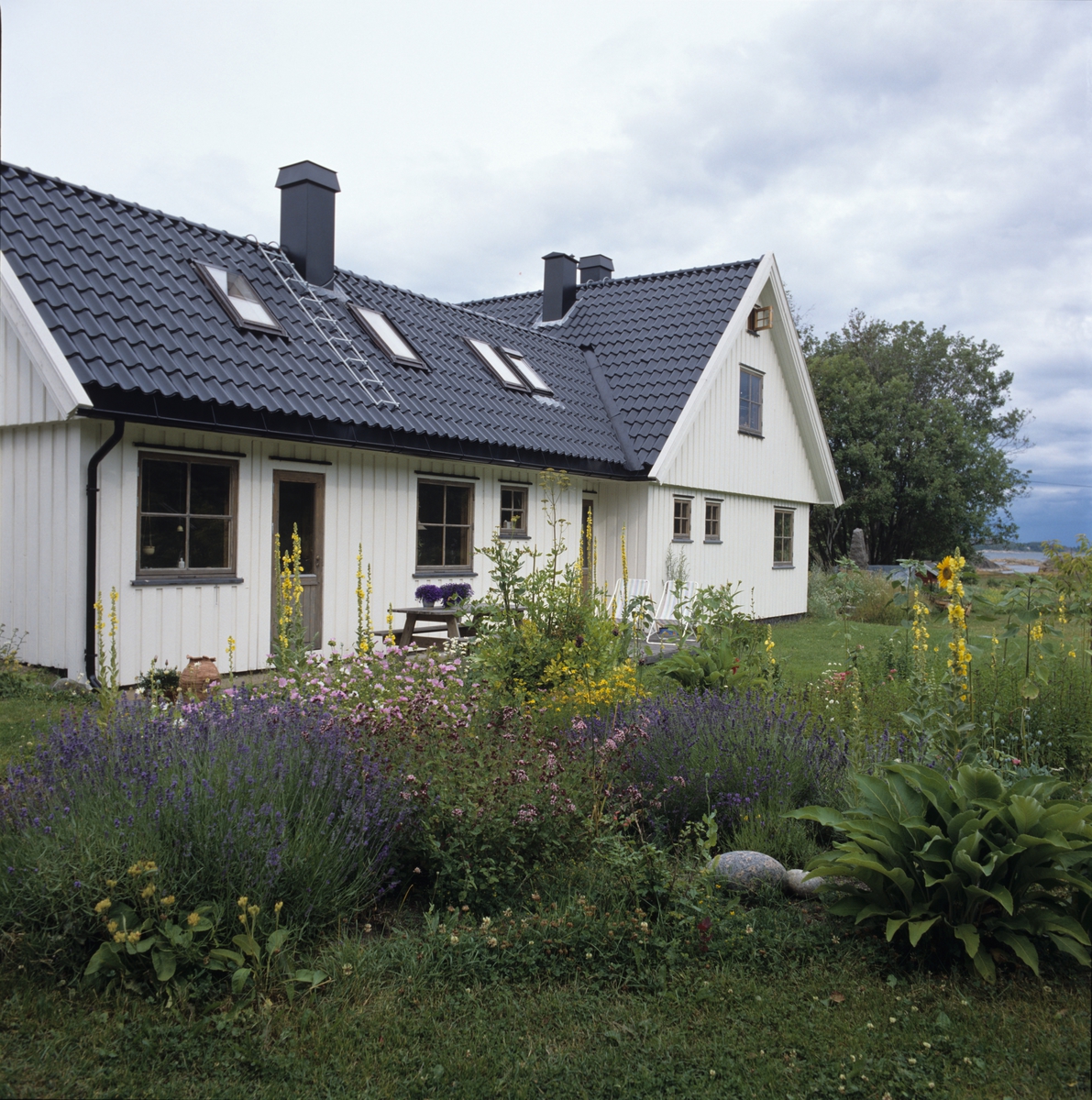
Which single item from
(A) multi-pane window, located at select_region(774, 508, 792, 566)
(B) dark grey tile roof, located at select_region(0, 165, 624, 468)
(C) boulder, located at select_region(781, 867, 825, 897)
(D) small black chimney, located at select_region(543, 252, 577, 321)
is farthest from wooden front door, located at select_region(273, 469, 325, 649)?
(A) multi-pane window, located at select_region(774, 508, 792, 566)

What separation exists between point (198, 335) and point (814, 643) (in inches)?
384

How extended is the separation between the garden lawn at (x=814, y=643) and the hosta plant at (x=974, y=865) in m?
3.85

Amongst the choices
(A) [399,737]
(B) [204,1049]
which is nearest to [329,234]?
(A) [399,737]

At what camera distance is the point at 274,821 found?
11.4 ft

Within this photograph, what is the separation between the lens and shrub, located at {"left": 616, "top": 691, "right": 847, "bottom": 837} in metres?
4.70

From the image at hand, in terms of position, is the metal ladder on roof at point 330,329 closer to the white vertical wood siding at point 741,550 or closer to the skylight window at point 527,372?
the skylight window at point 527,372

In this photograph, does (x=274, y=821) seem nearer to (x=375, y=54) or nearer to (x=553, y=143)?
(x=375, y=54)

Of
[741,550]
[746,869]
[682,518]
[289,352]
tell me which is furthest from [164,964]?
[741,550]

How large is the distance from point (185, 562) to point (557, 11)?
6184 mm

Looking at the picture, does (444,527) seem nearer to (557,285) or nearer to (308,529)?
(308,529)

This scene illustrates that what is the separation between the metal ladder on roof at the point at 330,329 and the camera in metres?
10.7

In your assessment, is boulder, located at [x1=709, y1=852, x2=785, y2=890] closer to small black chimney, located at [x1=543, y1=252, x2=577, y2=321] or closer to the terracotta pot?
the terracotta pot

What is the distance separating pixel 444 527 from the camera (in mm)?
11781

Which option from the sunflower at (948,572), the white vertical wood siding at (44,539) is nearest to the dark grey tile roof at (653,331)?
the white vertical wood siding at (44,539)
